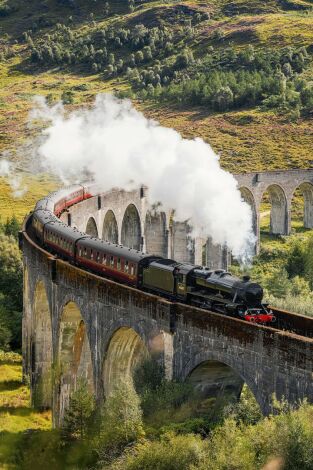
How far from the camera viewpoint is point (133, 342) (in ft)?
97.4

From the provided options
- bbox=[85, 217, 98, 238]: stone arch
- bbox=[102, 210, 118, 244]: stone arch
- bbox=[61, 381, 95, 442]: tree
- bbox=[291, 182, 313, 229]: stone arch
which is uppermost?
bbox=[61, 381, 95, 442]: tree

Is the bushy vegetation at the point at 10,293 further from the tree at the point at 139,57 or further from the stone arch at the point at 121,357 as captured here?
the tree at the point at 139,57

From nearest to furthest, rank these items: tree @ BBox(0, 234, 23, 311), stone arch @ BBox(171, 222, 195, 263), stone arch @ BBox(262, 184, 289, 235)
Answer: tree @ BBox(0, 234, 23, 311), stone arch @ BBox(171, 222, 195, 263), stone arch @ BBox(262, 184, 289, 235)

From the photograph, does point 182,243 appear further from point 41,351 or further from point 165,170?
point 41,351

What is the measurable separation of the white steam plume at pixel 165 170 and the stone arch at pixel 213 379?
2344 centimetres

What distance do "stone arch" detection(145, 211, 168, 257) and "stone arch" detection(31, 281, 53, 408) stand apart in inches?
975

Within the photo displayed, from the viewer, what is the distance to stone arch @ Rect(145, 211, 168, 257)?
64500mm

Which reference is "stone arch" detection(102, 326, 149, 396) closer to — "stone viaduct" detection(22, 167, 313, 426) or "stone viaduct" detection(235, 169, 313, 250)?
"stone viaduct" detection(22, 167, 313, 426)

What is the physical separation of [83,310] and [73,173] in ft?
162

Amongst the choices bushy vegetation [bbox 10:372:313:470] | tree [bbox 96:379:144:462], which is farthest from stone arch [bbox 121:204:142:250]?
tree [bbox 96:379:144:462]

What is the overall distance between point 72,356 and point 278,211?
5036cm

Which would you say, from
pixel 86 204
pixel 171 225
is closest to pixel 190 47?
pixel 171 225

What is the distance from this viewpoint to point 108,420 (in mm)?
23562

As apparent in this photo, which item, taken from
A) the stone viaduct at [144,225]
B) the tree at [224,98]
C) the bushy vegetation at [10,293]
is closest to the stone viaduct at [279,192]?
the stone viaduct at [144,225]
